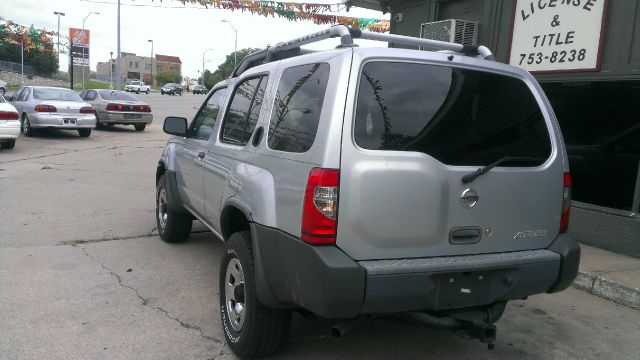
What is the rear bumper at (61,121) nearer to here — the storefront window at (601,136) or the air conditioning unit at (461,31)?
the air conditioning unit at (461,31)

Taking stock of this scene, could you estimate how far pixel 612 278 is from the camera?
16.1 feet

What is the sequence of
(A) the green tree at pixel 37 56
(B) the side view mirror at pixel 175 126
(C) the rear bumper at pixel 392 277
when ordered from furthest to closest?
(A) the green tree at pixel 37 56 < (B) the side view mirror at pixel 175 126 < (C) the rear bumper at pixel 392 277

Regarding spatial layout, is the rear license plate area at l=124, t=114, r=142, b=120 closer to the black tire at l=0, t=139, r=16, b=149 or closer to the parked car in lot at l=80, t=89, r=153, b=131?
the parked car in lot at l=80, t=89, r=153, b=131

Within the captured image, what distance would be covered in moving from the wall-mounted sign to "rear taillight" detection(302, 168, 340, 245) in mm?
5147

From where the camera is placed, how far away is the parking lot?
3490 mm

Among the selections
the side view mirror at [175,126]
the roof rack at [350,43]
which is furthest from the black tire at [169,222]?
the roof rack at [350,43]

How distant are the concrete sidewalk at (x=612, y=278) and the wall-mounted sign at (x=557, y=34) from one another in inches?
93.3

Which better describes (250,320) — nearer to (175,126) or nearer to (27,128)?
(175,126)

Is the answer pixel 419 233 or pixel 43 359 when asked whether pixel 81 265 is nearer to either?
pixel 43 359

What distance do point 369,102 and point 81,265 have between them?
12.1 feet

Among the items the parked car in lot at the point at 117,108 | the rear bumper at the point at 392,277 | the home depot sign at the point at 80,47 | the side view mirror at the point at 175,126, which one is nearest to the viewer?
the rear bumper at the point at 392,277

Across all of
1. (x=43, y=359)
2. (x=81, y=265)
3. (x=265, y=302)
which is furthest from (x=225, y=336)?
(x=81, y=265)

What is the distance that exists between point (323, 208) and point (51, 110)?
1480 centimetres

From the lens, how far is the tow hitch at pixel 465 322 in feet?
9.12
